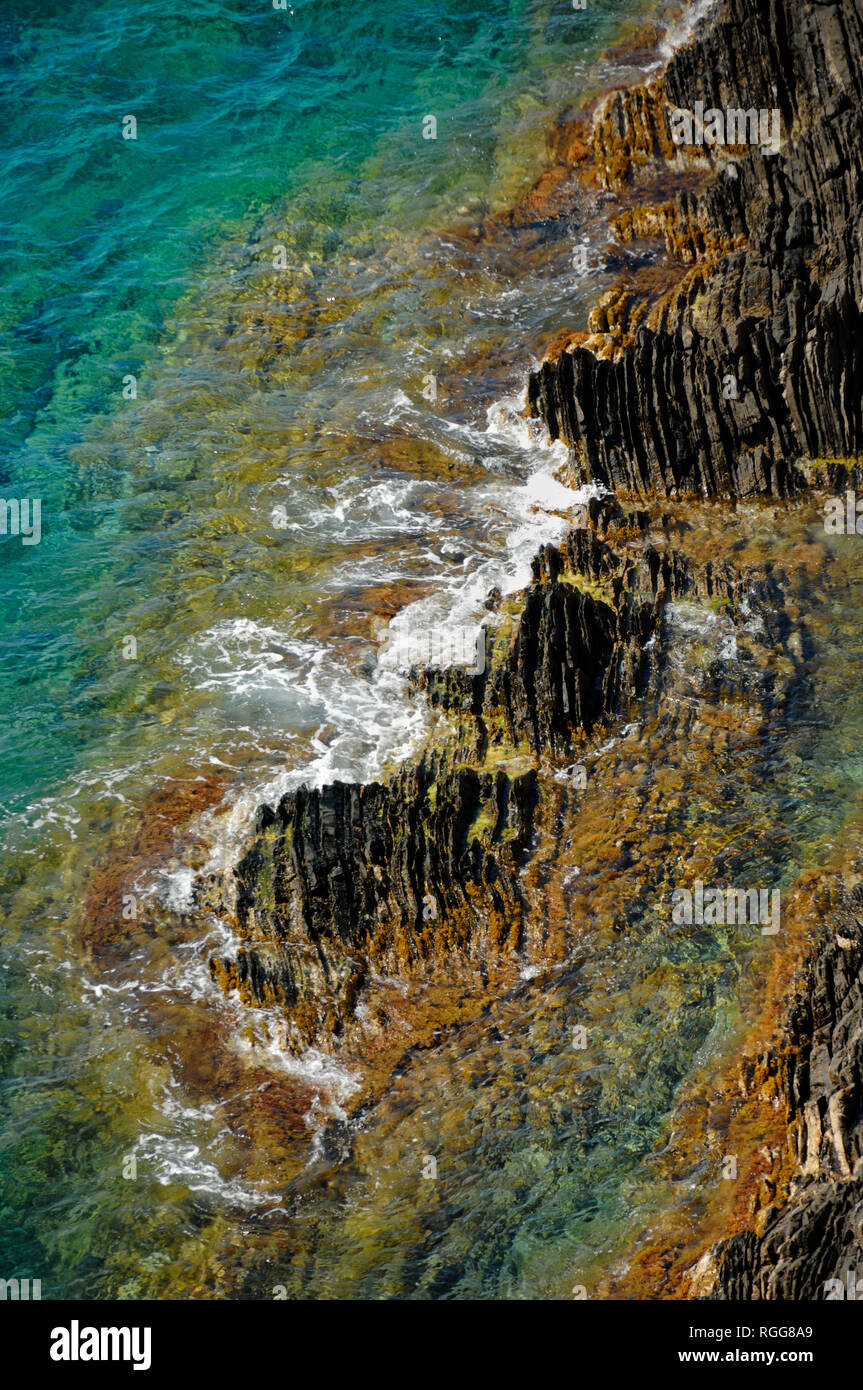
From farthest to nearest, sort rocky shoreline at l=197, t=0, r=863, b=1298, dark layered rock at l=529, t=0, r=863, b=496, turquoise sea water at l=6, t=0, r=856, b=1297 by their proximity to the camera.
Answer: dark layered rock at l=529, t=0, r=863, b=496
turquoise sea water at l=6, t=0, r=856, b=1297
rocky shoreline at l=197, t=0, r=863, b=1298

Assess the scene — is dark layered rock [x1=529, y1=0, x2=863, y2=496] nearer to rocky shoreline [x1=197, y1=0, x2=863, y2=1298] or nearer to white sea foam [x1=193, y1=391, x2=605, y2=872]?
rocky shoreline [x1=197, y1=0, x2=863, y2=1298]

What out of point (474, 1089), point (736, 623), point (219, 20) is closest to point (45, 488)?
point (736, 623)

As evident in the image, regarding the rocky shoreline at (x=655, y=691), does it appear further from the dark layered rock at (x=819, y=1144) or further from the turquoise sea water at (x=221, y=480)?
the turquoise sea water at (x=221, y=480)

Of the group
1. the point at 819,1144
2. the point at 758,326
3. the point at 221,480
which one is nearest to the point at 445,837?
the point at 819,1144

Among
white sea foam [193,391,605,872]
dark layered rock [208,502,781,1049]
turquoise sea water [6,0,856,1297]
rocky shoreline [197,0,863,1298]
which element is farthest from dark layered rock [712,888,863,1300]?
white sea foam [193,391,605,872]

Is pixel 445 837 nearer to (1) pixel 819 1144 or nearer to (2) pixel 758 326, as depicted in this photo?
(1) pixel 819 1144

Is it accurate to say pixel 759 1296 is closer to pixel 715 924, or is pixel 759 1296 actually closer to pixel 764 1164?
pixel 764 1164
